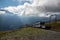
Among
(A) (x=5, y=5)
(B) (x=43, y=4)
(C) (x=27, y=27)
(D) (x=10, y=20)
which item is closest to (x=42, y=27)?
(C) (x=27, y=27)

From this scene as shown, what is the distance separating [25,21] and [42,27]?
52 cm

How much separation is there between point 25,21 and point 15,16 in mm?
320

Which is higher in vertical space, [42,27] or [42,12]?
[42,12]

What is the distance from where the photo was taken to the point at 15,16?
352 cm

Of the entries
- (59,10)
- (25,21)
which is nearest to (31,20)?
(25,21)

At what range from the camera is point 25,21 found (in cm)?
361

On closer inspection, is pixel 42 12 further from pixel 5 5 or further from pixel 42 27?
pixel 5 5

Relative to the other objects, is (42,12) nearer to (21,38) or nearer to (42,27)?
(42,27)

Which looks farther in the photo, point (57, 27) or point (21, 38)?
point (57, 27)

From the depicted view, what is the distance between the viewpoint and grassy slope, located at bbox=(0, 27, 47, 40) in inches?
132

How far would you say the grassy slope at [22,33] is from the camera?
3.36 m

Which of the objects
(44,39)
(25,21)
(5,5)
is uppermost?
(5,5)

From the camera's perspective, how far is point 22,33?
137 inches

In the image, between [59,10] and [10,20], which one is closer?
[10,20]
